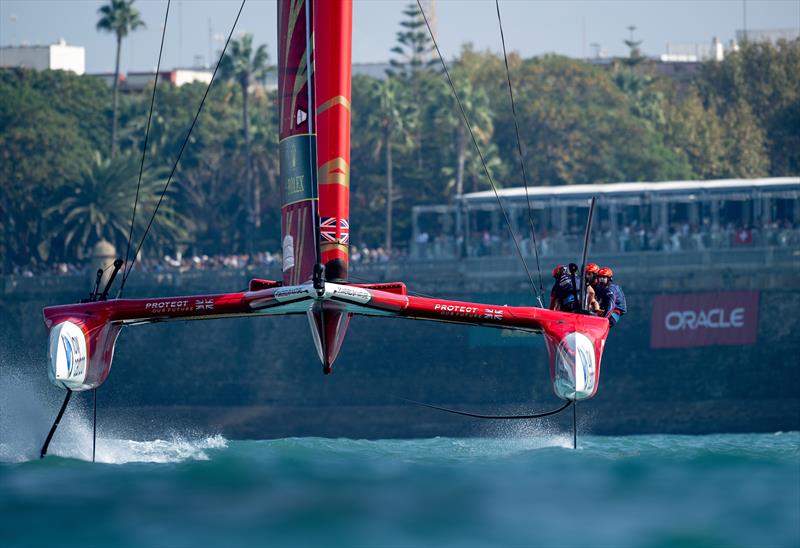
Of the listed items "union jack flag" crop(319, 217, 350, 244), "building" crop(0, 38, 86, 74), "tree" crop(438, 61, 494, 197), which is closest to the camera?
"union jack flag" crop(319, 217, 350, 244)

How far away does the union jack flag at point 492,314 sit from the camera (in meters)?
19.1

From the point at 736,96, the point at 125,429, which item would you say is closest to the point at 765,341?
the point at 125,429

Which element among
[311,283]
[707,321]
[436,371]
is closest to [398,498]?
[311,283]

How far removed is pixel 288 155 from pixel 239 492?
429cm

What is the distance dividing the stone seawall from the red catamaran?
26187 millimetres

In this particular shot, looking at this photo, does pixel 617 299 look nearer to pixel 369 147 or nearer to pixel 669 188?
pixel 669 188

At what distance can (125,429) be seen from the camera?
46125mm

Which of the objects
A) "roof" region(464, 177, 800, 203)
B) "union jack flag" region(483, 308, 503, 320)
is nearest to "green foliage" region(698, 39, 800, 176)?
"roof" region(464, 177, 800, 203)

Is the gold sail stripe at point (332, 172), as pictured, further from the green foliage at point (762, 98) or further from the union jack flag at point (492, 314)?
the green foliage at point (762, 98)

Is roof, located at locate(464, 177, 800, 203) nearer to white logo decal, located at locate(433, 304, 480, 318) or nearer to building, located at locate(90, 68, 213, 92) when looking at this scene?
white logo decal, located at locate(433, 304, 480, 318)

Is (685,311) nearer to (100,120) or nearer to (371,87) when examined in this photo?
(371,87)

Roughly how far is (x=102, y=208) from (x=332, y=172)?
42.6 metres

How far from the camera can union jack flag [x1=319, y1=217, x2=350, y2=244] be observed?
1839 cm

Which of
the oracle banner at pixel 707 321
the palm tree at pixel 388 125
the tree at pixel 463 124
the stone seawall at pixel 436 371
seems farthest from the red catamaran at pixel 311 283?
the tree at pixel 463 124
